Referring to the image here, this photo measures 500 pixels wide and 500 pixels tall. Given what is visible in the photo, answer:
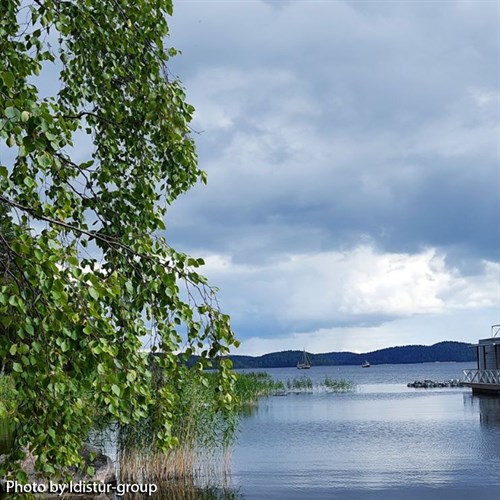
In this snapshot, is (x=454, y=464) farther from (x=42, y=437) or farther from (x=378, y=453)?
(x=42, y=437)

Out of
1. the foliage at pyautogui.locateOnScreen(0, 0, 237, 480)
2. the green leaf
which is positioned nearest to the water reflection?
the foliage at pyautogui.locateOnScreen(0, 0, 237, 480)

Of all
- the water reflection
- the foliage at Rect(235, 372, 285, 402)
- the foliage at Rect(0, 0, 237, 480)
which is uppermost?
the foliage at Rect(0, 0, 237, 480)

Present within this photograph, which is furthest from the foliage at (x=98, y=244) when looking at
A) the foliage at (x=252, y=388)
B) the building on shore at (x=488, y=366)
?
the building on shore at (x=488, y=366)

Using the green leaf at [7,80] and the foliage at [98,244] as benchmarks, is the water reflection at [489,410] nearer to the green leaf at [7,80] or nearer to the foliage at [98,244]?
the foliage at [98,244]

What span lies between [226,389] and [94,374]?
1.26 m

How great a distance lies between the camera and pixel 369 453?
23359 mm

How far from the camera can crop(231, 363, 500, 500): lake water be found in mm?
16828

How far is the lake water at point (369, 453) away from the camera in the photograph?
55.2 ft

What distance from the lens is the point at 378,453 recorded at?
23.2 meters

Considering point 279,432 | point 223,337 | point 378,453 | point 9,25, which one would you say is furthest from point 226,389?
point 279,432

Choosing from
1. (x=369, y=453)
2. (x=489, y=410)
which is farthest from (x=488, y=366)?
(x=369, y=453)

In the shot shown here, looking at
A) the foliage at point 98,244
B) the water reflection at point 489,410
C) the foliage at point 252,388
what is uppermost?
the foliage at point 98,244

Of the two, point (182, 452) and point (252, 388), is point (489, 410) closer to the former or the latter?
point (252, 388)

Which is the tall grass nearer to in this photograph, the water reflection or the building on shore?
the water reflection
